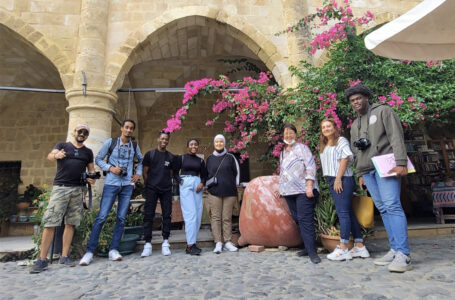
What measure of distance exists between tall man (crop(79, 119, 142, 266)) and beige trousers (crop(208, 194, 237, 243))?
108 cm

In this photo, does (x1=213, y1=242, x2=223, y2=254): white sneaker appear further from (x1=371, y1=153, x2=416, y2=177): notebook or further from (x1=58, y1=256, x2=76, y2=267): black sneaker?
(x1=371, y1=153, x2=416, y2=177): notebook

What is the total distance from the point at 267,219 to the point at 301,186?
708mm

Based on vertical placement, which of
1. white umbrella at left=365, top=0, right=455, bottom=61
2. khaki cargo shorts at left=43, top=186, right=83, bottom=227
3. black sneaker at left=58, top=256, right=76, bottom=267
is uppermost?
white umbrella at left=365, top=0, right=455, bottom=61

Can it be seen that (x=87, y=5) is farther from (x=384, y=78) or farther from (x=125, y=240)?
(x=384, y=78)

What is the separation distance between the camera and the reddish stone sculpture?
337 cm

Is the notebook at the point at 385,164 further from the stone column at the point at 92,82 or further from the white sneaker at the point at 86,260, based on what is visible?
the stone column at the point at 92,82

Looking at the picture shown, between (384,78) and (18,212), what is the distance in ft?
28.2

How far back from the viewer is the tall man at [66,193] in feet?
9.73

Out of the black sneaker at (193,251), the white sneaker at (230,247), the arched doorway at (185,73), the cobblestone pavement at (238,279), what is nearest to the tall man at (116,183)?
the cobblestone pavement at (238,279)

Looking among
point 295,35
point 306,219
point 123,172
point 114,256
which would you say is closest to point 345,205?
point 306,219

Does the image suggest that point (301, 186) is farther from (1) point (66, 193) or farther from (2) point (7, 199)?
(2) point (7, 199)

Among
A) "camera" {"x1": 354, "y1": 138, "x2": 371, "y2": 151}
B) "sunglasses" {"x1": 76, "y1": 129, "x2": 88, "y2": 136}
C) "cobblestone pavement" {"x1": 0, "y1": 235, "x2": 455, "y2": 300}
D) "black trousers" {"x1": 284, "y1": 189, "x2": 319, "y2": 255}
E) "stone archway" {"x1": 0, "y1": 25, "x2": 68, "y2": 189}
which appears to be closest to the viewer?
"cobblestone pavement" {"x1": 0, "y1": 235, "x2": 455, "y2": 300}

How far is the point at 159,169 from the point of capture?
3.63 metres

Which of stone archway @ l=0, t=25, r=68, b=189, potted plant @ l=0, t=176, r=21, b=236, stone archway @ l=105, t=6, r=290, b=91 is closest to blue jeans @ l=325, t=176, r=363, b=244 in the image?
stone archway @ l=105, t=6, r=290, b=91
